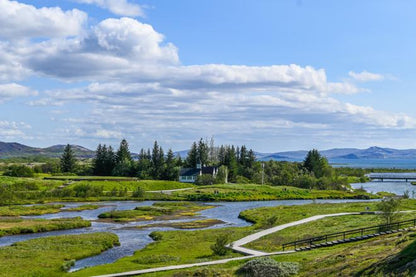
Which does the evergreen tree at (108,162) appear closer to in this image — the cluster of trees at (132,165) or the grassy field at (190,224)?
the cluster of trees at (132,165)

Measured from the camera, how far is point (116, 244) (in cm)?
6191

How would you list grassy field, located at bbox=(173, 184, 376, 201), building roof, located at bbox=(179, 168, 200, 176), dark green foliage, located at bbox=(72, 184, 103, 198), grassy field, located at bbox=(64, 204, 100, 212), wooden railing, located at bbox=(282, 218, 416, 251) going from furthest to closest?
building roof, located at bbox=(179, 168, 200, 176), grassy field, located at bbox=(173, 184, 376, 201), dark green foliage, located at bbox=(72, 184, 103, 198), grassy field, located at bbox=(64, 204, 100, 212), wooden railing, located at bbox=(282, 218, 416, 251)

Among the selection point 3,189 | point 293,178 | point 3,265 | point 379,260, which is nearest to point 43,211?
point 3,189

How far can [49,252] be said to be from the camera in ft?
179

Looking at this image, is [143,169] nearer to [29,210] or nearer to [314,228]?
[29,210]

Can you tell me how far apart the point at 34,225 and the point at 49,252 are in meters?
23.3

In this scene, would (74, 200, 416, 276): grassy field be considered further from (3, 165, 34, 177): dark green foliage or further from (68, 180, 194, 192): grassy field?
(3, 165, 34, 177): dark green foliage

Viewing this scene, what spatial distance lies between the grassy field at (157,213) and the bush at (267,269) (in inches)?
2179

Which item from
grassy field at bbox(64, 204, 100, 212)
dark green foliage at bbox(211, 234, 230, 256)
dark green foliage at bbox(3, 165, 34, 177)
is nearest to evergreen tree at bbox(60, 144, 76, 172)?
dark green foliage at bbox(3, 165, 34, 177)

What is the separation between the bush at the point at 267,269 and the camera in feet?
117

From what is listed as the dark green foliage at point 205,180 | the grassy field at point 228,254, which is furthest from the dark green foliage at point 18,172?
the grassy field at point 228,254

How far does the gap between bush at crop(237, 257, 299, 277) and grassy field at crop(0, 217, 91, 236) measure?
152 feet

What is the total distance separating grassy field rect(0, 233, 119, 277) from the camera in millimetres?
45781

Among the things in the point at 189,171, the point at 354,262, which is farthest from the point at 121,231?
the point at 189,171
